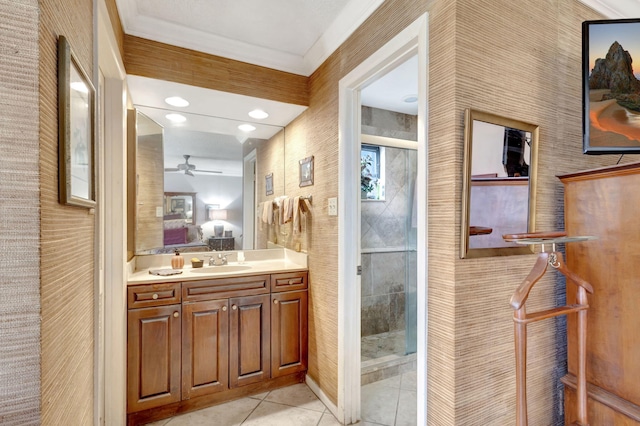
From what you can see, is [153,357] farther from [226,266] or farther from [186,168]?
[186,168]

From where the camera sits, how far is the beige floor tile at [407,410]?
6.39 ft

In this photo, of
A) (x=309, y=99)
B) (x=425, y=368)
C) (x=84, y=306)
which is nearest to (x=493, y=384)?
(x=425, y=368)

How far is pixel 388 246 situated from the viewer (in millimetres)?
3039

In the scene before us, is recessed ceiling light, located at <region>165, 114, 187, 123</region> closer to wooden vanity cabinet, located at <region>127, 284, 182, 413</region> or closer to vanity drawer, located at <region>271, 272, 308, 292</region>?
wooden vanity cabinet, located at <region>127, 284, 182, 413</region>

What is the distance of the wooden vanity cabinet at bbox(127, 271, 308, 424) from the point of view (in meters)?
1.90

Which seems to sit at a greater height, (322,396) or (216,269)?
(216,269)

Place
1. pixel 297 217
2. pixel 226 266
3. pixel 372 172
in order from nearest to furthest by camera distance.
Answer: pixel 297 217 < pixel 226 266 < pixel 372 172

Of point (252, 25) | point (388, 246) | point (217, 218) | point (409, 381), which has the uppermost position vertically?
point (252, 25)

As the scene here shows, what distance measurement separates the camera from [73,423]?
878mm

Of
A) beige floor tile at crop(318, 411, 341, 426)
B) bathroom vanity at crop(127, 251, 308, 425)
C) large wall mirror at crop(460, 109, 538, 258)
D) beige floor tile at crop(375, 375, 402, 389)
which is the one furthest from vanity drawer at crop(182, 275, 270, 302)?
large wall mirror at crop(460, 109, 538, 258)

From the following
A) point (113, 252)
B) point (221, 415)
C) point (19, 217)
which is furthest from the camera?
point (221, 415)

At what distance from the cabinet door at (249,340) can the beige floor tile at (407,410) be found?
3.15 ft

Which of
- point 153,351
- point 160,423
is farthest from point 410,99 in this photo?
point 160,423

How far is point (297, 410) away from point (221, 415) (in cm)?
51
